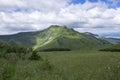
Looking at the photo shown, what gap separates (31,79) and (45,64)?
36.8 feet

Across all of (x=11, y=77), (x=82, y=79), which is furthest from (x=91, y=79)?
(x=11, y=77)

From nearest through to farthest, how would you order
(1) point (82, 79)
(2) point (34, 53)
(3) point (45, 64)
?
(1) point (82, 79) < (3) point (45, 64) < (2) point (34, 53)

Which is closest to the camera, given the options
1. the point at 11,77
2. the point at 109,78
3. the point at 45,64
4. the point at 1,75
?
the point at 1,75

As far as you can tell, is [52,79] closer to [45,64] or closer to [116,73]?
[116,73]

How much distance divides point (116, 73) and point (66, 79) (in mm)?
2666

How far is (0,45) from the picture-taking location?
3566 cm

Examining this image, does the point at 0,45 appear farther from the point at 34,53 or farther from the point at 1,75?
the point at 1,75

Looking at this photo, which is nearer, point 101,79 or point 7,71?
point 7,71

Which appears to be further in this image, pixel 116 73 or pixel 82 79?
pixel 82 79

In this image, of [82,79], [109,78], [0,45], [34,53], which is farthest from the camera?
[34,53]

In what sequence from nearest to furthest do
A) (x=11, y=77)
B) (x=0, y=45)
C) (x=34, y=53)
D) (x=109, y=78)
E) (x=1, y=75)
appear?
(x=1, y=75), (x=11, y=77), (x=109, y=78), (x=0, y=45), (x=34, y=53)

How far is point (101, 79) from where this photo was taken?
15.1m

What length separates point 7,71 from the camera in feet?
43.7

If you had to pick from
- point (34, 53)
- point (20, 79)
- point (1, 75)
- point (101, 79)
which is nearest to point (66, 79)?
point (101, 79)
